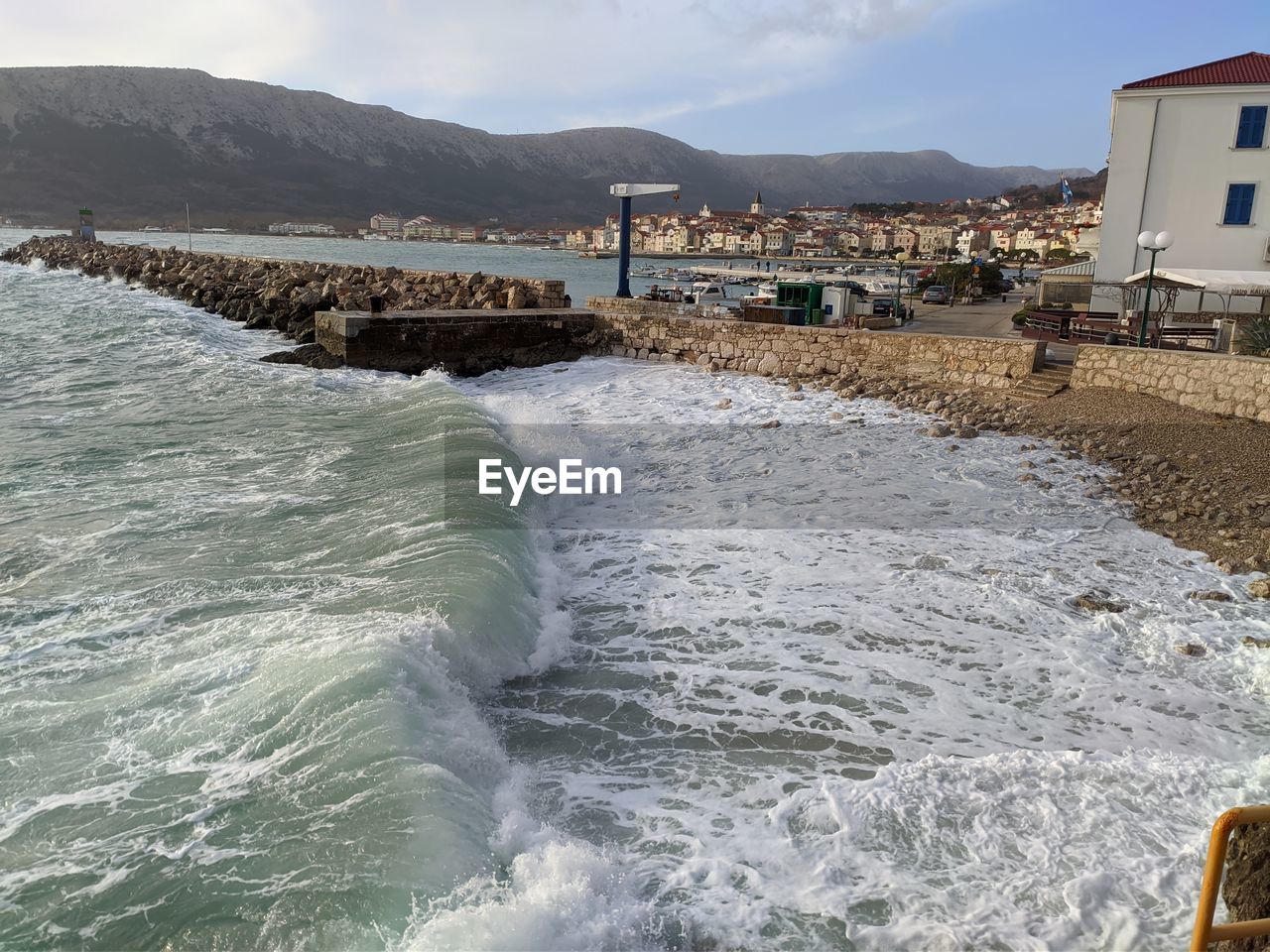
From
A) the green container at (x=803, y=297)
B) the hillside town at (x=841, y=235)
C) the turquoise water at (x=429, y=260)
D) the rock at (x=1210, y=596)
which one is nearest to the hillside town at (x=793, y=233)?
the hillside town at (x=841, y=235)

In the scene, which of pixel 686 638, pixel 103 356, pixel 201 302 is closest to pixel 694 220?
pixel 201 302

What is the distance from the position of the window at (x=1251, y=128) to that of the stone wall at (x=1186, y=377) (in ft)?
46.5

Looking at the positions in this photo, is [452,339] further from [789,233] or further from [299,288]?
[789,233]

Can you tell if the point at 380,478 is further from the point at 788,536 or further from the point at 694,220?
the point at 694,220

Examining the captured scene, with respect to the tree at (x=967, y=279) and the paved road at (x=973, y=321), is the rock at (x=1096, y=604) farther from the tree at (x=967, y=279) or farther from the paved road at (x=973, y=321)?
the tree at (x=967, y=279)

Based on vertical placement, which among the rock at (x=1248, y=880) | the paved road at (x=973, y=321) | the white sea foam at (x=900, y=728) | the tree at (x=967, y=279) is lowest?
the white sea foam at (x=900, y=728)

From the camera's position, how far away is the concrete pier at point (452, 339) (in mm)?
18000

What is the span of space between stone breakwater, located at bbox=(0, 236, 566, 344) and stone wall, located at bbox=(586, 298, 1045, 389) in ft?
12.0

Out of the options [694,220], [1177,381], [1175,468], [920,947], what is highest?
[694,220]

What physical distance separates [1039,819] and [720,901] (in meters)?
1.83

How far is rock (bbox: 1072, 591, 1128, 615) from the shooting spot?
6773 mm

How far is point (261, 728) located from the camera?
4598mm

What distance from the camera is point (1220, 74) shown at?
22656mm

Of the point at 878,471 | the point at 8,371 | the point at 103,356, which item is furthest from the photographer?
the point at 103,356
